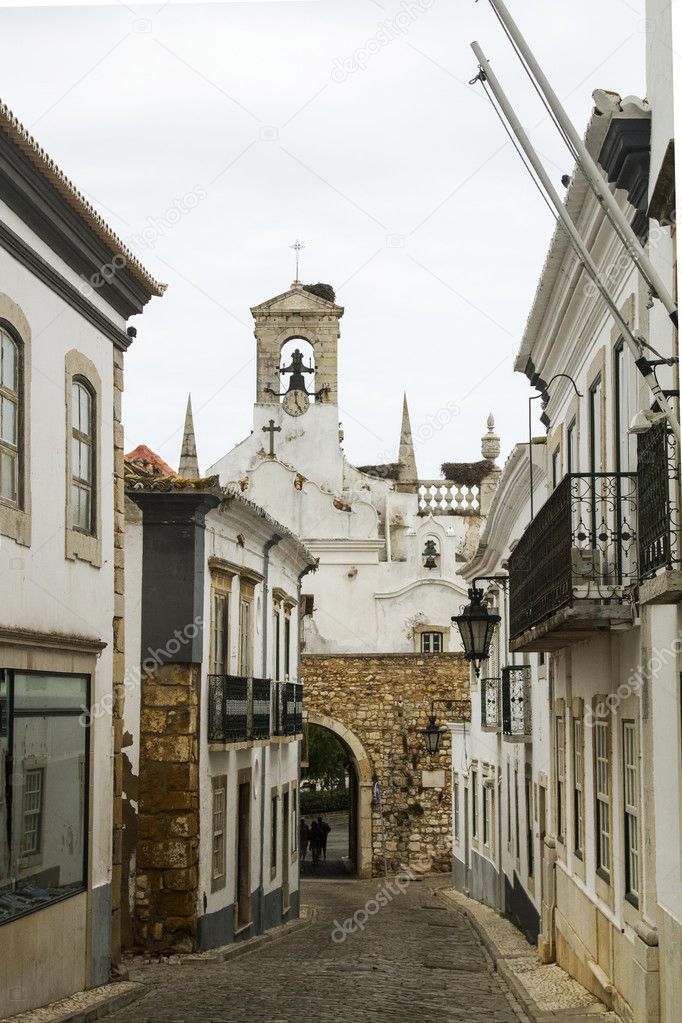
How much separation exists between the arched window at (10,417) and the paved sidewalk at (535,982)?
513cm

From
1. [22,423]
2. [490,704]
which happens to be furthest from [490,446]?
[22,423]

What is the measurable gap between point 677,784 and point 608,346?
3.49 meters

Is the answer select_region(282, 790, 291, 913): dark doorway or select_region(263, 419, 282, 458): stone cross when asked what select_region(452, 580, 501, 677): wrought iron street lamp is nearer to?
select_region(282, 790, 291, 913): dark doorway

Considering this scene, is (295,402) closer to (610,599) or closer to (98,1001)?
(98,1001)

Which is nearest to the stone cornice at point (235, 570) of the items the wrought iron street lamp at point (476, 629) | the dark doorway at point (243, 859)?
the dark doorway at point (243, 859)

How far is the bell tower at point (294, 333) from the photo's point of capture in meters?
38.2

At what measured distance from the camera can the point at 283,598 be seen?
2033 centimetres

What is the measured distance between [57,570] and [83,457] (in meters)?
1.21

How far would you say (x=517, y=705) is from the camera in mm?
16641

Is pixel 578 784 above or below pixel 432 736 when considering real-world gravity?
above

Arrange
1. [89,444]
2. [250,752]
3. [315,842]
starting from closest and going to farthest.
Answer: [89,444] < [250,752] < [315,842]

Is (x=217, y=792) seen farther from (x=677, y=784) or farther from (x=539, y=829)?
(x=677, y=784)

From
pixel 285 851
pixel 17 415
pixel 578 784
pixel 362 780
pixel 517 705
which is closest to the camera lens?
pixel 17 415

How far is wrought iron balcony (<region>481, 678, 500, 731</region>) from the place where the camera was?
18234 mm
